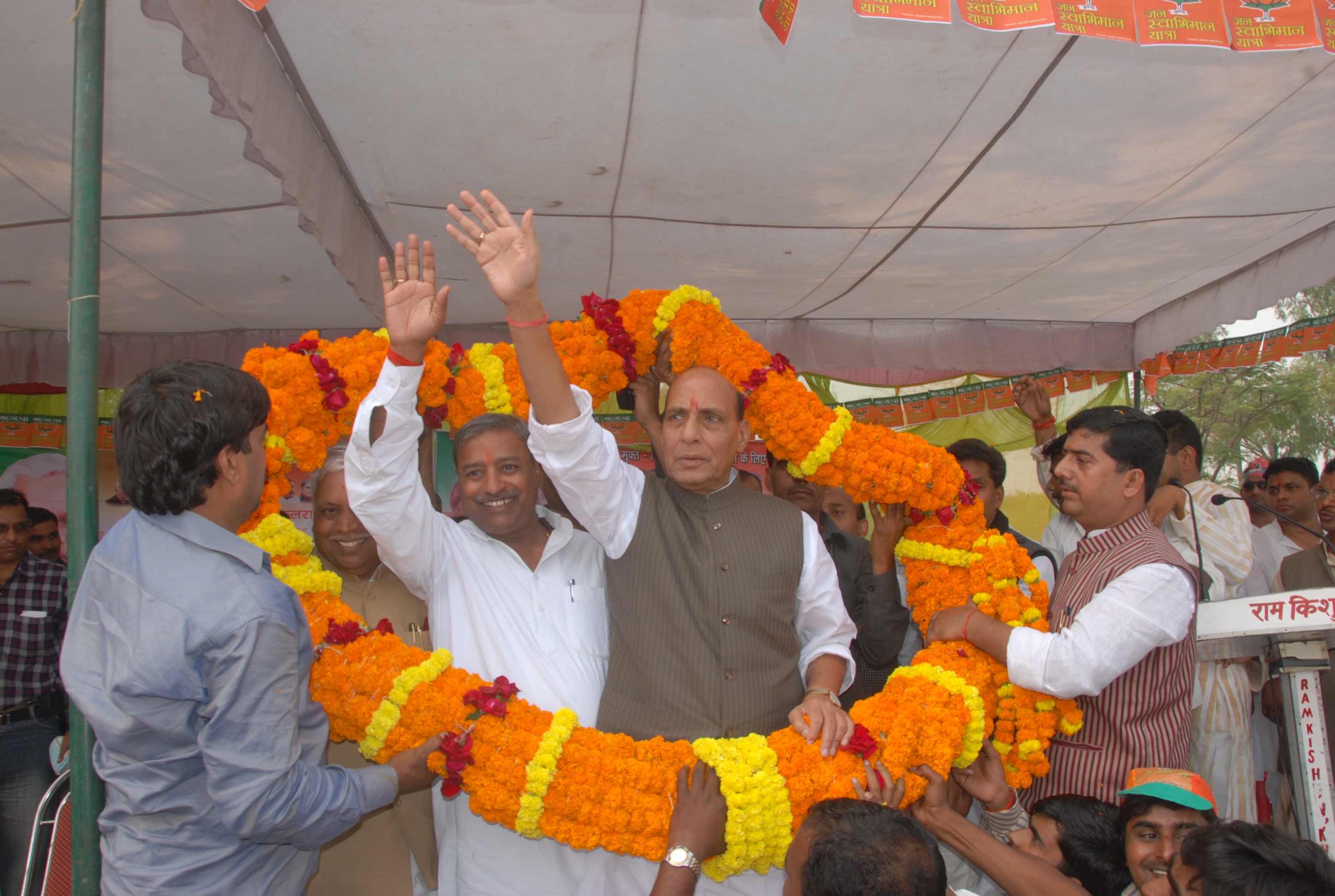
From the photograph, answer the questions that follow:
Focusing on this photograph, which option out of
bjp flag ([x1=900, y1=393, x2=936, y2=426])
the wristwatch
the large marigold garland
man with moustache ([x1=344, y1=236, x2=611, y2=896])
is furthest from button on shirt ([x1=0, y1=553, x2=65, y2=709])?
bjp flag ([x1=900, y1=393, x2=936, y2=426])

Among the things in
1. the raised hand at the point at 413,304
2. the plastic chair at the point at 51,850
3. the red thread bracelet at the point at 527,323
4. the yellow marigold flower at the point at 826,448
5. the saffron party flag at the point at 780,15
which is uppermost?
the saffron party flag at the point at 780,15

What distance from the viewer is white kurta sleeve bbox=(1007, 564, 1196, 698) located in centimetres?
263

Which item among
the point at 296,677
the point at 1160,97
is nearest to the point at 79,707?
the point at 296,677

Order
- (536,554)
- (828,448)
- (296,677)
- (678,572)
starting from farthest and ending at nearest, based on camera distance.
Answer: (828,448), (536,554), (678,572), (296,677)

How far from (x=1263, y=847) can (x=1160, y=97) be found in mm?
3416

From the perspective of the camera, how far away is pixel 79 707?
1.89 meters

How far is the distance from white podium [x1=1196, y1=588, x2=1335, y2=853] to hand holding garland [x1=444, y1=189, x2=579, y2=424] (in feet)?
7.59

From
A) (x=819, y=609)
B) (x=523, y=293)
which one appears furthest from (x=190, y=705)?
(x=819, y=609)

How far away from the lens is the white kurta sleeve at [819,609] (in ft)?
9.62

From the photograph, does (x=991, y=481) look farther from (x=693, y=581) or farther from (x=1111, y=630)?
(x=693, y=581)

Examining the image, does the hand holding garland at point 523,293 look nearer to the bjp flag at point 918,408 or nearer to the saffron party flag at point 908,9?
the saffron party flag at point 908,9

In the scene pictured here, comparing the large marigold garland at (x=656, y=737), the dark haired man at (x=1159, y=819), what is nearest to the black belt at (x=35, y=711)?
the large marigold garland at (x=656, y=737)

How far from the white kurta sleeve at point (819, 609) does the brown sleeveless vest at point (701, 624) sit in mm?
66

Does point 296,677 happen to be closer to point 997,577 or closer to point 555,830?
point 555,830
